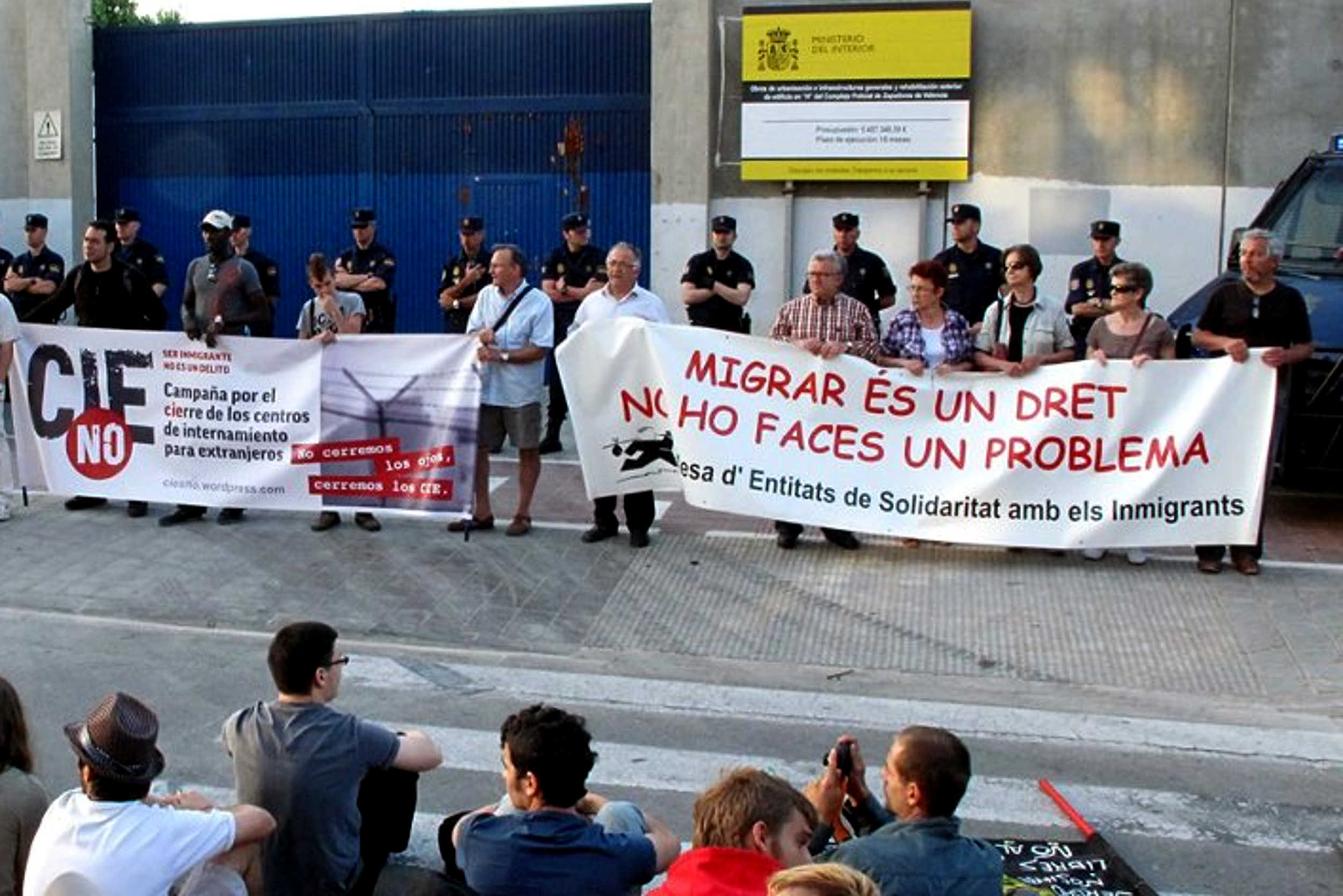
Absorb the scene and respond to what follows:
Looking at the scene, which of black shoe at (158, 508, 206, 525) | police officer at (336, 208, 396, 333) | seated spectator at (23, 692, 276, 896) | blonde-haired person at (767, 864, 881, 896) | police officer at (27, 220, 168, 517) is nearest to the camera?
blonde-haired person at (767, 864, 881, 896)

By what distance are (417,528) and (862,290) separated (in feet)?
13.0

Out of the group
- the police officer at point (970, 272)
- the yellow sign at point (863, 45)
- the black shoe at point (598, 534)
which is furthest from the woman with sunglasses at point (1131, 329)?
the yellow sign at point (863, 45)

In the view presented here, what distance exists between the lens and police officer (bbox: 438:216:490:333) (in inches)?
490

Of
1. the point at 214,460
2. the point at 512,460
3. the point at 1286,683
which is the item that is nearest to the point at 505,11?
the point at 512,460

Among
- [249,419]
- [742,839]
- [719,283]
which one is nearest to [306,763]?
[742,839]

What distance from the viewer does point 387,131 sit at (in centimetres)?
1795

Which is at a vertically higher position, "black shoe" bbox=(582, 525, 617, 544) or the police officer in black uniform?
the police officer in black uniform

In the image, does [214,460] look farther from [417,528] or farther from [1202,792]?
[1202,792]

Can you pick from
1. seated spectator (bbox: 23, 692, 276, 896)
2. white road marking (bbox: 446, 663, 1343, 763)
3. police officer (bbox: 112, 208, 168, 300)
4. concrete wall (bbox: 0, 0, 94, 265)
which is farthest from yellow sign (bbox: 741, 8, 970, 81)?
seated spectator (bbox: 23, 692, 276, 896)

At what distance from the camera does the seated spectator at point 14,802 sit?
12.3ft

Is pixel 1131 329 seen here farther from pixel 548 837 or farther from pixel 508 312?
pixel 548 837

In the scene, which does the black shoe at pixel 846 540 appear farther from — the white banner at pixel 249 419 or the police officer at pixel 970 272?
the police officer at pixel 970 272

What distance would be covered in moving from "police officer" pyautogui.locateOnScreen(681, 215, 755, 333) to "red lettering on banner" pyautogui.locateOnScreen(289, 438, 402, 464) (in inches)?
121

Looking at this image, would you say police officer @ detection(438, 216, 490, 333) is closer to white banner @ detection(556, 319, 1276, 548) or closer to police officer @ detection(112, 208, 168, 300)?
police officer @ detection(112, 208, 168, 300)
